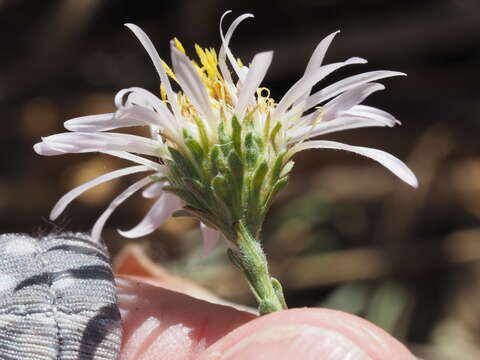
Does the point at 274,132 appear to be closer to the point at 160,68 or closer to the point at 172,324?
the point at 160,68

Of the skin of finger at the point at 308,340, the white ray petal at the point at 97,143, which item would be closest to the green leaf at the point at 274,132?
the white ray petal at the point at 97,143

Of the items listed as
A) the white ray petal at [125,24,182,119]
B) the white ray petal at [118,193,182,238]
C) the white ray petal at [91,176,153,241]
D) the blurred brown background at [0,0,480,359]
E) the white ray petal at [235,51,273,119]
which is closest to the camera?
the white ray petal at [235,51,273,119]

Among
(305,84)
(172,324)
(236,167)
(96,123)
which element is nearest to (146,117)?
(96,123)

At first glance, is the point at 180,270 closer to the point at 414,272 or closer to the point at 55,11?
the point at 414,272

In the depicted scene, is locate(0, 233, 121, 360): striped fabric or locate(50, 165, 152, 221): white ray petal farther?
locate(50, 165, 152, 221): white ray petal

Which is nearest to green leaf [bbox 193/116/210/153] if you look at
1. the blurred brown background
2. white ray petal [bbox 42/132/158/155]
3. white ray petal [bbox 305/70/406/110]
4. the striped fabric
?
white ray petal [bbox 42/132/158/155]

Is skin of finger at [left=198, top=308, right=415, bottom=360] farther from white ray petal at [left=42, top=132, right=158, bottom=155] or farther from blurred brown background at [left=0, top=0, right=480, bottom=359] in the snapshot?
blurred brown background at [left=0, top=0, right=480, bottom=359]

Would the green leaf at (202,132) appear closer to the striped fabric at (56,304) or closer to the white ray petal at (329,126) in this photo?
the white ray petal at (329,126)
